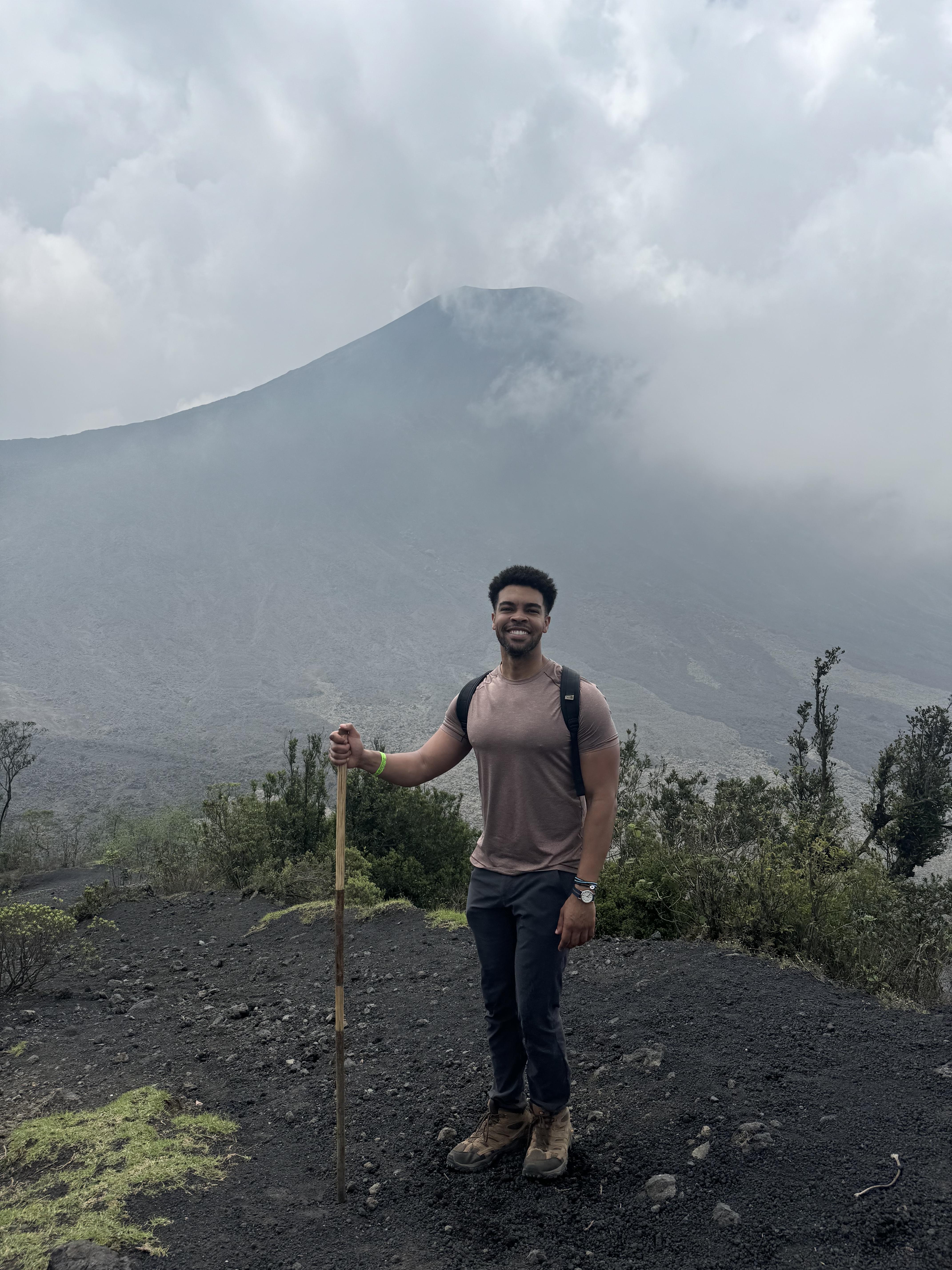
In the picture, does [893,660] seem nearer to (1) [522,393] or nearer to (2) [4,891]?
(1) [522,393]

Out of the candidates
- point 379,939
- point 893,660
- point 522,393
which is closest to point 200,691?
point 379,939

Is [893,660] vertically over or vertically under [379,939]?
over

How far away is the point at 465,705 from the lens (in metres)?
3.25

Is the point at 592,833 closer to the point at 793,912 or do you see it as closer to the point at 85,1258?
the point at 85,1258

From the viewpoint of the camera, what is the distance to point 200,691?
304ft

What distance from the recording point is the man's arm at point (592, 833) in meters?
2.84

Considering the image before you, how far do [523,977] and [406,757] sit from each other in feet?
3.34

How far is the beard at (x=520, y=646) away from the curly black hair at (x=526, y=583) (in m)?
0.12

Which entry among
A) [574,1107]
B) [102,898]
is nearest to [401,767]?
[574,1107]

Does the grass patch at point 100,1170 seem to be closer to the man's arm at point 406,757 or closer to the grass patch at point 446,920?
the man's arm at point 406,757

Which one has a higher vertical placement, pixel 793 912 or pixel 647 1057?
pixel 793 912

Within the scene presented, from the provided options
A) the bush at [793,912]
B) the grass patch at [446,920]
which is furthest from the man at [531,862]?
the grass patch at [446,920]

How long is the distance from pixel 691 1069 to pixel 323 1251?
69.6 inches

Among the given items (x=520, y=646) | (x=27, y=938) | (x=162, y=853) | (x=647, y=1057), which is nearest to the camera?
(x=520, y=646)
